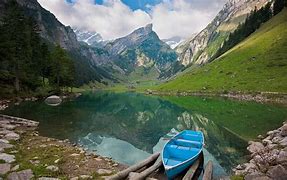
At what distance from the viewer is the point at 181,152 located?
21219mm

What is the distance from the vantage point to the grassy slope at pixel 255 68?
3967 inches

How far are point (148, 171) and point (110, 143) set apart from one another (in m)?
18.5

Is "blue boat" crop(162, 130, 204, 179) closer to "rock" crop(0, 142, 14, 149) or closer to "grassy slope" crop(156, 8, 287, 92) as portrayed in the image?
"rock" crop(0, 142, 14, 149)

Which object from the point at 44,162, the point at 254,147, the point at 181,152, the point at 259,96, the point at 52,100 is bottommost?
the point at 254,147

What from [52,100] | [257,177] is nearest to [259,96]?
[52,100]

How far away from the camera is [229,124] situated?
47594 millimetres

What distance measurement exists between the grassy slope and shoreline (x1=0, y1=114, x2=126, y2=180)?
3223 inches

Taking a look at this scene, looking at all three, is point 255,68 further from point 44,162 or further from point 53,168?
point 53,168

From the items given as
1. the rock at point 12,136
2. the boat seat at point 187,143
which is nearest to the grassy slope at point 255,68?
the boat seat at point 187,143

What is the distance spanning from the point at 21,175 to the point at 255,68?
122 meters

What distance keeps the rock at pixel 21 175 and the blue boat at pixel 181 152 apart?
30.6 ft

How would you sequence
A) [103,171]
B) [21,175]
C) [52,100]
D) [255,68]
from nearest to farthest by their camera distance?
[21,175], [103,171], [52,100], [255,68]

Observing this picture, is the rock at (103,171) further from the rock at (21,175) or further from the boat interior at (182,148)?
the rock at (21,175)

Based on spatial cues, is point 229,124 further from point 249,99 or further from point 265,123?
point 249,99
